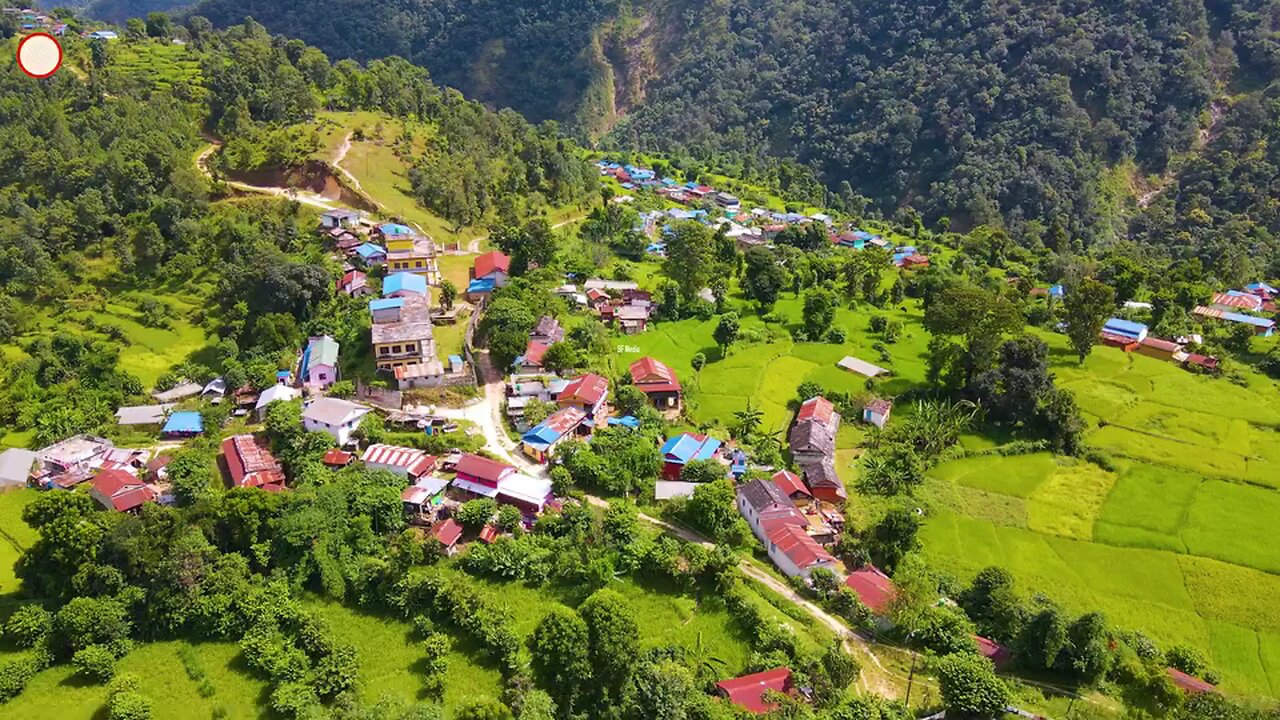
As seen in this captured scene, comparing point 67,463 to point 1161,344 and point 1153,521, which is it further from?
point 1161,344

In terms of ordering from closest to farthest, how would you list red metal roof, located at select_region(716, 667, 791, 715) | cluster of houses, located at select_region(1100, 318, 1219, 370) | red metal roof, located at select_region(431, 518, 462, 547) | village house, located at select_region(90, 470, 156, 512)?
1. red metal roof, located at select_region(716, 667, 791, 715)
2. red metal roof, located at select_region(431, 518, 462, 547)
3. village house, located at select_region(90, 470, 156, 512)
4. cluster of houses, located at select_region(1100, 318, 1219, 370)

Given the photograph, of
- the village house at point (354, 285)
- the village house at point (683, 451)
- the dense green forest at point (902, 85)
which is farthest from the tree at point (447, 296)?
the dense green forest at point (902, 85)

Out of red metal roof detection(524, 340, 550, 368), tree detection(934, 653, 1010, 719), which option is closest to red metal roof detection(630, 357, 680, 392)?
red metal roof detection(524, 340, 550, 368)

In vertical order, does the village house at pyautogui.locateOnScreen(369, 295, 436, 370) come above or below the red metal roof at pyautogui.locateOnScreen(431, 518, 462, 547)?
above

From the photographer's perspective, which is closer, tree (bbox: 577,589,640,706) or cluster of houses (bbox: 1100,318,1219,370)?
tree (bbox: 577,589,640,706)

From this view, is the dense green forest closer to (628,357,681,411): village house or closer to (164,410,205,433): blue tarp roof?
(628,357,681,411): village house

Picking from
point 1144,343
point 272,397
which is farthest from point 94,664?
point 1144,343

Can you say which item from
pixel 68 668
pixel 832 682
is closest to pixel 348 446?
pixel 68 668

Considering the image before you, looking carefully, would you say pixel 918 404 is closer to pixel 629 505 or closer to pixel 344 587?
pixel 629 505
